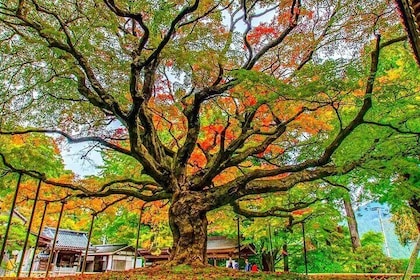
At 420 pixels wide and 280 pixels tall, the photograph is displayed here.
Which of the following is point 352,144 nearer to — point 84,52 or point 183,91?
point 183,91

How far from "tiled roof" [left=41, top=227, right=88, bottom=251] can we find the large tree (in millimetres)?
12580

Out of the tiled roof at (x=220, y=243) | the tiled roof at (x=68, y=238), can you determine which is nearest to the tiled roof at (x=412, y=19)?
the tiled roof at (x=220, y=243)

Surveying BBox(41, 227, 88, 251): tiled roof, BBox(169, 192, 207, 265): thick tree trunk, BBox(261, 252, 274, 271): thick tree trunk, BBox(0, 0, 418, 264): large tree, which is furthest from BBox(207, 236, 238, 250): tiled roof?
BBox(169, 192, 207, 265): thick tree trunk

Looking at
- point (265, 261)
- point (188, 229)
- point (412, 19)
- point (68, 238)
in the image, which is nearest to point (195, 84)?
point (188, 229)

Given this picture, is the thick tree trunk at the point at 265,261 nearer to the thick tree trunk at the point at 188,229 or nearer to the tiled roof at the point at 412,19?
the thick tree trunk at the point at 188,229

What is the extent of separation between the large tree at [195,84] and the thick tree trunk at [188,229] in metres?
0.02

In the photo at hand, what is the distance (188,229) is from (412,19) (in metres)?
4.61

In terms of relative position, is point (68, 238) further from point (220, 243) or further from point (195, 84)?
point (195, 84)

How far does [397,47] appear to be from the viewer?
5.42m

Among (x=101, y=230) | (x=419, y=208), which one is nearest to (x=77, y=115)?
(x=419, y=208)

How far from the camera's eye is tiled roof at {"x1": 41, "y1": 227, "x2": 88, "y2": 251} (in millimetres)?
17203

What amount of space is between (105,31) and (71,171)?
351 cm

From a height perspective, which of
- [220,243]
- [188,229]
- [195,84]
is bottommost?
[188,229]

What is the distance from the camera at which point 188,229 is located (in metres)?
5.09
